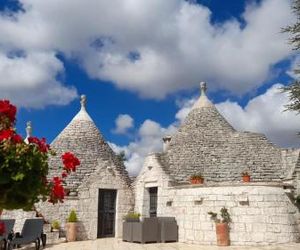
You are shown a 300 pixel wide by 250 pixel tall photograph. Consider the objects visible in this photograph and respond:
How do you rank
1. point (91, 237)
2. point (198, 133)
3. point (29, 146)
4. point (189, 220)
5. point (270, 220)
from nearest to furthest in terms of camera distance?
point (29, 146) < point (270, 220) < point (189, 220) < point (91, 237) < point (198, 133)

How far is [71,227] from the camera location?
1822 cm

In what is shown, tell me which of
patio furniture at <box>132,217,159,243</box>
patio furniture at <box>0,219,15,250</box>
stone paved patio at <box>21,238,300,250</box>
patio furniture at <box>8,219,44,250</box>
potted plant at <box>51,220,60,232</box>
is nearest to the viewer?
patio furniture at <box>0,219,15,250</box>

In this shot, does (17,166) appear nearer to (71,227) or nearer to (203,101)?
(71,227)

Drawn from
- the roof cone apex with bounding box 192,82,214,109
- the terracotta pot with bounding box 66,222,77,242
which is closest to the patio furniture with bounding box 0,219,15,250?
the terracotta pot with bounding box 66,222,77,242

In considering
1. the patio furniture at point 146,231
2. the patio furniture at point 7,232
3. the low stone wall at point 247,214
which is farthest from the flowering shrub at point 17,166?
the patio furniture at point 146,231

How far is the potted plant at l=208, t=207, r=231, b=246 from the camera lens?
15391 millimetres

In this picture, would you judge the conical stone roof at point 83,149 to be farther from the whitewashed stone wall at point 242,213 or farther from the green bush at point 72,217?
the whitewashed stone wall at point 242,213

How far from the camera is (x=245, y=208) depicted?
15461mm

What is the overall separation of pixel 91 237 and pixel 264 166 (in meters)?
8.09

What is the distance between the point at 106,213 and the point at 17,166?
14.9 m

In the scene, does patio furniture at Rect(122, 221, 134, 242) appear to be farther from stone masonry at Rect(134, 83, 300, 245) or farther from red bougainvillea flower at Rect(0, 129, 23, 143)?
red bougainvillea flower at Rect(0, 129, 23, 143)

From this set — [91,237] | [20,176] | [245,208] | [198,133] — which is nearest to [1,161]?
[20,176]

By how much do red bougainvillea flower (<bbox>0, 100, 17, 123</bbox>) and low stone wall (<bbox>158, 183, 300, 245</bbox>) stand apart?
11.4 metres

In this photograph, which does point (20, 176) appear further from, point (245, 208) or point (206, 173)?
point (206, 173)
